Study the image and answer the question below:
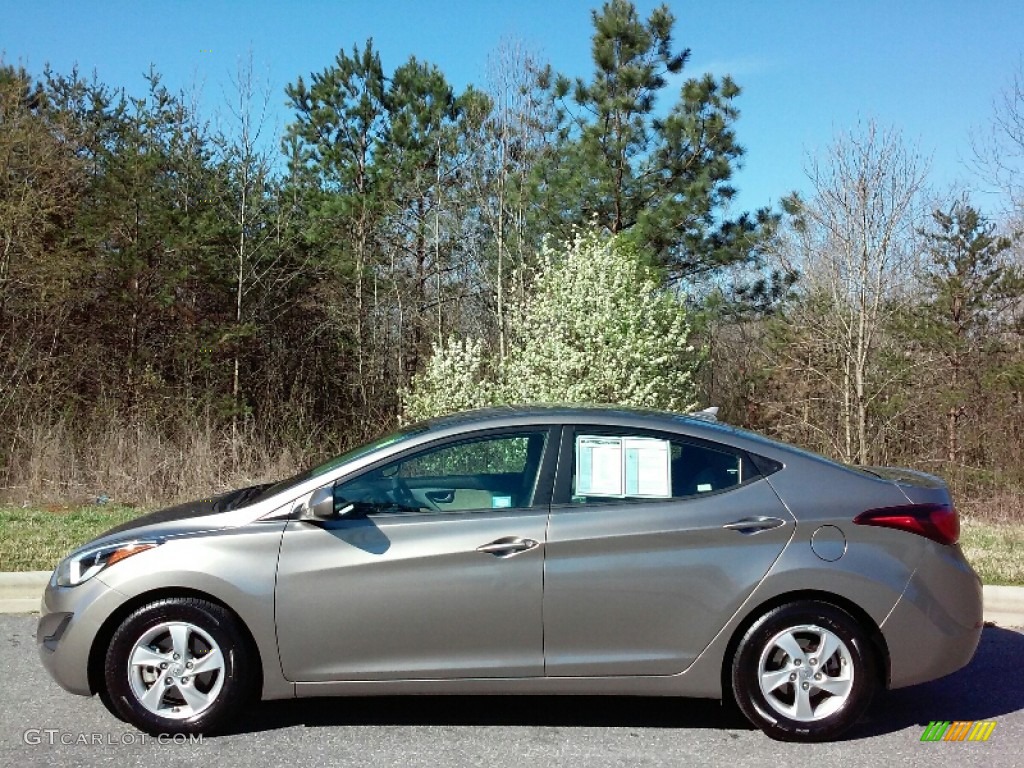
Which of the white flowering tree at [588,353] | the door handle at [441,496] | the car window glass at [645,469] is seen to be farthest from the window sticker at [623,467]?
the white flowering tree at [588,353]

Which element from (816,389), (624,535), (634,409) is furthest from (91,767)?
(816,389)

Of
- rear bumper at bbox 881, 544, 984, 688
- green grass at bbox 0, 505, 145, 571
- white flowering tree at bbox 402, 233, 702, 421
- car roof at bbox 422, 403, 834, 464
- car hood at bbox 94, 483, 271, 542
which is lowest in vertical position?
rear bumper at bbox 881, 544, 984, 688

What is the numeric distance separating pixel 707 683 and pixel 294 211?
18.3 meters

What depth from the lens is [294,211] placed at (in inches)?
830

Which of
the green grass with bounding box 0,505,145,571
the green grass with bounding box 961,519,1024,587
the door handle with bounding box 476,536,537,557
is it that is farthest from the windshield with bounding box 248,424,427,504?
the green grass with bounding box 961,519,1024,587

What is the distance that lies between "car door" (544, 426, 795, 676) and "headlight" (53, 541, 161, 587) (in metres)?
1.86

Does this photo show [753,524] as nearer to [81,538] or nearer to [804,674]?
[804,674]

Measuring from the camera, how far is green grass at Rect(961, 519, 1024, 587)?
24.3 feet

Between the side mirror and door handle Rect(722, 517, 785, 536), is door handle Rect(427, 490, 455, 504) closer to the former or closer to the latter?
the side mirror

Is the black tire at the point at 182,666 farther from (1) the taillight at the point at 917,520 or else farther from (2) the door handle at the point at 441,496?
(1) the taillight at the point at 917,520

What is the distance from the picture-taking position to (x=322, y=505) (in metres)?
4.34

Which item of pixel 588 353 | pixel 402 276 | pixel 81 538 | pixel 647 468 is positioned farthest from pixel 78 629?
pixel 402 276

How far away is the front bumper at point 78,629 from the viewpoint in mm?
4340

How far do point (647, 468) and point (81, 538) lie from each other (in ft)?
20.4
